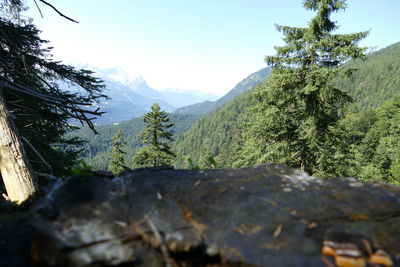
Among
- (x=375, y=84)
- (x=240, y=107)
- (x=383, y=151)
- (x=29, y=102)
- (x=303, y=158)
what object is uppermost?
(x=375, y=84)

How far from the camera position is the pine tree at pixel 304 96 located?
8.62 metres

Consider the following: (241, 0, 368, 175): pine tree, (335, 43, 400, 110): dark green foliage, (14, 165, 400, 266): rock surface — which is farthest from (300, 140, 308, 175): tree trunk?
(335, 43, 400, 110): dark green foliage

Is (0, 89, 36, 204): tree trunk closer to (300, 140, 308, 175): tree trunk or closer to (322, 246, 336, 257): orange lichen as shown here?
(322, 246, 336, 257): orange lichen

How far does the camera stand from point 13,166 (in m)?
2.91

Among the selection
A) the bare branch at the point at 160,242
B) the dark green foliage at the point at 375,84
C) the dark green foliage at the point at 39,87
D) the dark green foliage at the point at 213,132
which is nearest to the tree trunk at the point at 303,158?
the dark green foliage at the point at 39,87

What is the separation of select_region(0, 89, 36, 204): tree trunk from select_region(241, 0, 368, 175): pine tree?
31.7 feet

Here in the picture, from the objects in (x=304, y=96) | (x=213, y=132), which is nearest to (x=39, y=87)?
(x=304, y=96)

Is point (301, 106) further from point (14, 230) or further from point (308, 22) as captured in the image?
point (14, 230)

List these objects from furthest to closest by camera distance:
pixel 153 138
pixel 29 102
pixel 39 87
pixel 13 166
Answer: pixel 153 138
pixel 29 102
pixel 39 87
pixel 13 166

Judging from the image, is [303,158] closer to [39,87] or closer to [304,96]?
[304,96]

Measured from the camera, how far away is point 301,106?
1071 cm

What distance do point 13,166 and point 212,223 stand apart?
3270 mm

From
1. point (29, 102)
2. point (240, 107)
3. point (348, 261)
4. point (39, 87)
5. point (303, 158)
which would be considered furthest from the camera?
point (240, 107)

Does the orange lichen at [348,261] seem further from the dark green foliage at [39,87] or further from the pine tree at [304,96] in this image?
the pine tree at [304,96]
